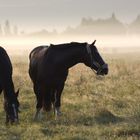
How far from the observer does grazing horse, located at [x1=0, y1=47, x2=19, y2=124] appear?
10793 millimetres

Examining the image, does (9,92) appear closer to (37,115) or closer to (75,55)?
(37,115)

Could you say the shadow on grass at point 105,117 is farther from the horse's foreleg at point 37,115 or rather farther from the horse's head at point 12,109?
the horse's head at point 12,109

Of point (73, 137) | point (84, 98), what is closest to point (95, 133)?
point (73, 137)

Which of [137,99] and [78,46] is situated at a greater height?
[78,46]

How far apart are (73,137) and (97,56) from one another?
3186 millimetres

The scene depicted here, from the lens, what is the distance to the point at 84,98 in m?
15.4

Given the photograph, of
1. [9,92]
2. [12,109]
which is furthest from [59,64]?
[12,109]

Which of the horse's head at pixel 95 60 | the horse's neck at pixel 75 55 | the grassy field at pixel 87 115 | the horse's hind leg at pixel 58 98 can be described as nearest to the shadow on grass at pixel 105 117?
the grassy field at pixel 87 115

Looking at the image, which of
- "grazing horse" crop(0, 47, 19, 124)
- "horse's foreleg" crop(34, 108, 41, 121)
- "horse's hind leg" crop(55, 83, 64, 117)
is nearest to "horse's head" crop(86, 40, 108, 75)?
"horse's hind leg" crop(55, 83, 64, 117)

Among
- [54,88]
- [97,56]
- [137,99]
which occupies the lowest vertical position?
[137,99]

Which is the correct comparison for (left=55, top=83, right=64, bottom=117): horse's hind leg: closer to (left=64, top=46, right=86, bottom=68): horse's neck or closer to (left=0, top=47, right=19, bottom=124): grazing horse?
(left=64, top=46, right=86, bottom=68): horse's neck

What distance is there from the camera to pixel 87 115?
41.9ft

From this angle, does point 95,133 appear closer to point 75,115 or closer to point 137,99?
point 75,115

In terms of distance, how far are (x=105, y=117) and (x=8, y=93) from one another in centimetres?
327
